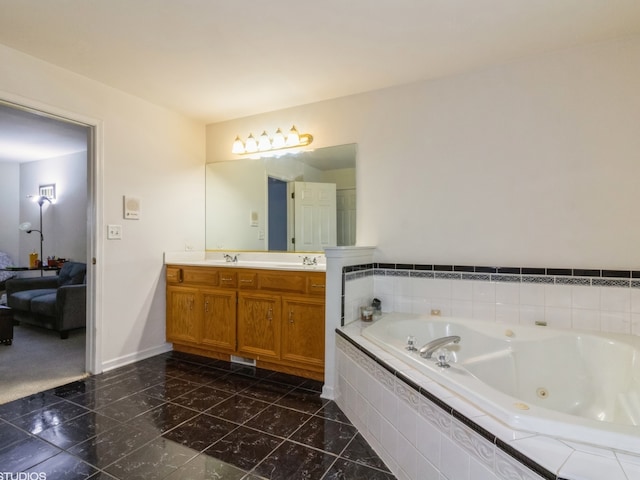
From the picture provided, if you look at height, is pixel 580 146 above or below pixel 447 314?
above

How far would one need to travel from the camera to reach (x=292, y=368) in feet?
8.50

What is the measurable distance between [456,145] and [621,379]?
66.2 inches

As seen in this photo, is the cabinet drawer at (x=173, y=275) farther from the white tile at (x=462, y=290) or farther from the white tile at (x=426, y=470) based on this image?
the white tile at (x=426, y=470)

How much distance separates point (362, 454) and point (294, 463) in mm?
331

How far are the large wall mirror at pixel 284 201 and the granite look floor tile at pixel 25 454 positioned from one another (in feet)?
6.65

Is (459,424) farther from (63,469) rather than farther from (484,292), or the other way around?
(63,469)

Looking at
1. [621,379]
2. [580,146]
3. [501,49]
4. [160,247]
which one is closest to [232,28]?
[501,49]

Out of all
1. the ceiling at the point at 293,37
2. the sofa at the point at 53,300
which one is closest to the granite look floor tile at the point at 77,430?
the sofa at the point at 53,300

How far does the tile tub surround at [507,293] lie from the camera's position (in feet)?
6.75

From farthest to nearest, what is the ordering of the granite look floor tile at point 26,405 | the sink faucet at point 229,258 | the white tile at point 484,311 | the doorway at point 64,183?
the sink faucet at point 229,258
the doorway at point 64,183
the white tile at point 484,311
the granite look floor tile at point 26,405

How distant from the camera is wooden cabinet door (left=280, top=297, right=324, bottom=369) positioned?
2455 mm

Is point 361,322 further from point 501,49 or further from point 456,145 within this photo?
point 501,49

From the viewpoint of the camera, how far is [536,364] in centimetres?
192

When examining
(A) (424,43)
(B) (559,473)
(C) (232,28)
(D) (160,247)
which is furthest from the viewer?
(D) (160,247)
